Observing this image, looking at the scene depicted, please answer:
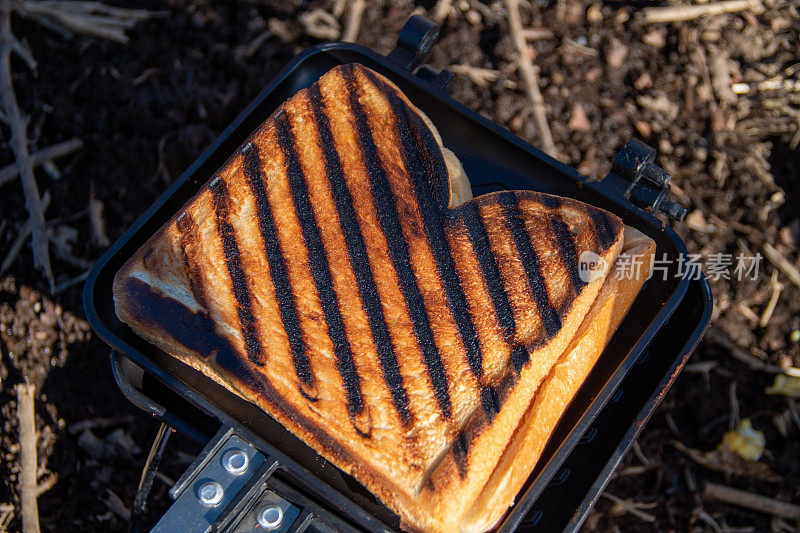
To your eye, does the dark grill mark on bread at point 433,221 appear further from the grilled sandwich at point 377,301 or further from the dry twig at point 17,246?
the dry twig at point 17,246

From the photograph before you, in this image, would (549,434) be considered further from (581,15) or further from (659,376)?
(581,15)

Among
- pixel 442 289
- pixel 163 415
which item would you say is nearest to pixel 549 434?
pixel 442 289

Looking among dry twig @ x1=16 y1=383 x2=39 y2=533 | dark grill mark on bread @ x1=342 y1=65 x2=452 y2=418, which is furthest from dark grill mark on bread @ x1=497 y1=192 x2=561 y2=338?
dry twig @ x1=16 y1=383 x2=39 y2=533

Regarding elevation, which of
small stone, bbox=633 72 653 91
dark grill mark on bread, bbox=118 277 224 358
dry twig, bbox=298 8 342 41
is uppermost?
small stone, bbox=633 72 653 91

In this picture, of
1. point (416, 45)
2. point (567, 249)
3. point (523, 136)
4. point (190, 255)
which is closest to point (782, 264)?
point (523, 136)

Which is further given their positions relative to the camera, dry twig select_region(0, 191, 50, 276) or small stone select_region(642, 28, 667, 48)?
small stone select_region(642, 28, 667, 48)

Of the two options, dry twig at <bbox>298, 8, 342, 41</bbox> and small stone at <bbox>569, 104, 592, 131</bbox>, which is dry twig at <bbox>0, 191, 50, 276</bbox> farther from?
small stone at <bbox>569, 104, 592, 131</bbox>
